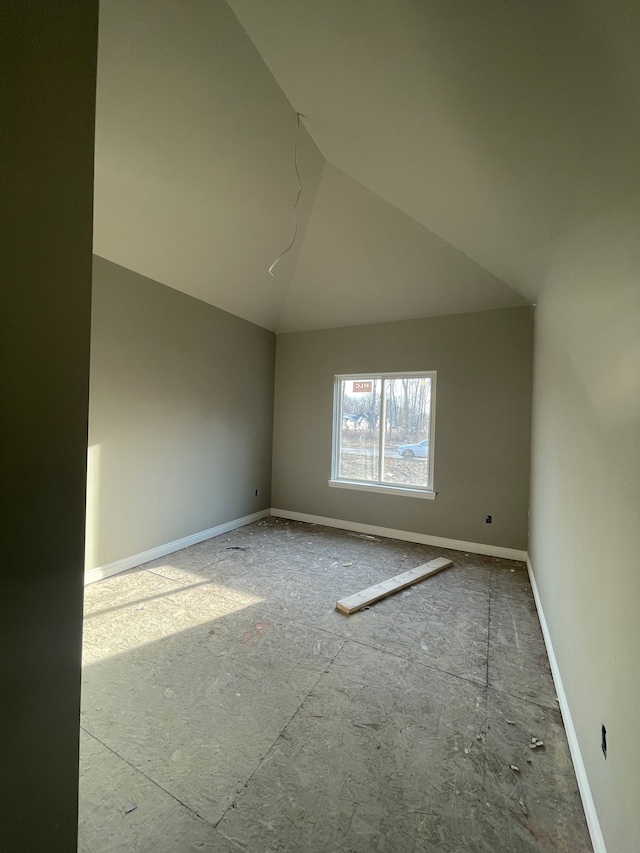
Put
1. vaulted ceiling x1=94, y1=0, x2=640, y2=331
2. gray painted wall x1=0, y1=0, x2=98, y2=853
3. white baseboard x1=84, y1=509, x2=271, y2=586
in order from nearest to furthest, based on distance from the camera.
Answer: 1. gray painted wall x1=0, y1=0, x2=98, y2=853
2. vaulted ceiling x1=94, y1=0, x2=640, y2=331
3. white baseboard x1=84, y1=509, x2=271, y2=586

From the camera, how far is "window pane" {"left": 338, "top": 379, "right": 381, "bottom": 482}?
4.79 m

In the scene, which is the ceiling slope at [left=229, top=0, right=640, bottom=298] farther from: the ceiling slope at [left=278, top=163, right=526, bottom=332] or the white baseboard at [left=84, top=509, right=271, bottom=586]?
the white baseboard at [left=84, top=509, right=271, bottom=586]

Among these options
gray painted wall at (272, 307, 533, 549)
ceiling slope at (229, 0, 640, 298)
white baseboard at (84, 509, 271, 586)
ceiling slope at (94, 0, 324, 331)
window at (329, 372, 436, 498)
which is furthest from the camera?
window at (329, 372, 436, 498)

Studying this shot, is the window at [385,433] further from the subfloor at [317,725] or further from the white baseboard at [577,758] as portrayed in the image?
the white baseboard at [577,758]

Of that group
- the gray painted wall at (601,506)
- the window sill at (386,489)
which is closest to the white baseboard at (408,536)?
the window sill at (386,489)

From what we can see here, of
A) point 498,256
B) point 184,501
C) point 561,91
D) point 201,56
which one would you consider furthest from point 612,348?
point 184,501

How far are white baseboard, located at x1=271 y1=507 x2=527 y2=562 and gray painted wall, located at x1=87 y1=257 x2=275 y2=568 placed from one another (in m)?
0.71

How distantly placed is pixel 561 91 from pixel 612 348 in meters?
0.87

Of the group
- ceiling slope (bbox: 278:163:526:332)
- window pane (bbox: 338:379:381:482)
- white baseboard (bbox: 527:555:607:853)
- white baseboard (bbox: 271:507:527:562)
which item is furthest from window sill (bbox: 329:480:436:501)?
ceiling slope (bbox: 278:163:526:332)

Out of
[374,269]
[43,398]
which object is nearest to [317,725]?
[43,398]

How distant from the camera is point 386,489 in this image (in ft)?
15.0

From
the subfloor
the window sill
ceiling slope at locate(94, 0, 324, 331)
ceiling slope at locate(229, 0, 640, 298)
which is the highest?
ceiling slope at locate(94, 0, 324, 331)

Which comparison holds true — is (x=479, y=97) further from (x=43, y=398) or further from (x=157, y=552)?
(x=157, y=552)

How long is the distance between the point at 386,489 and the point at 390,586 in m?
1.62
